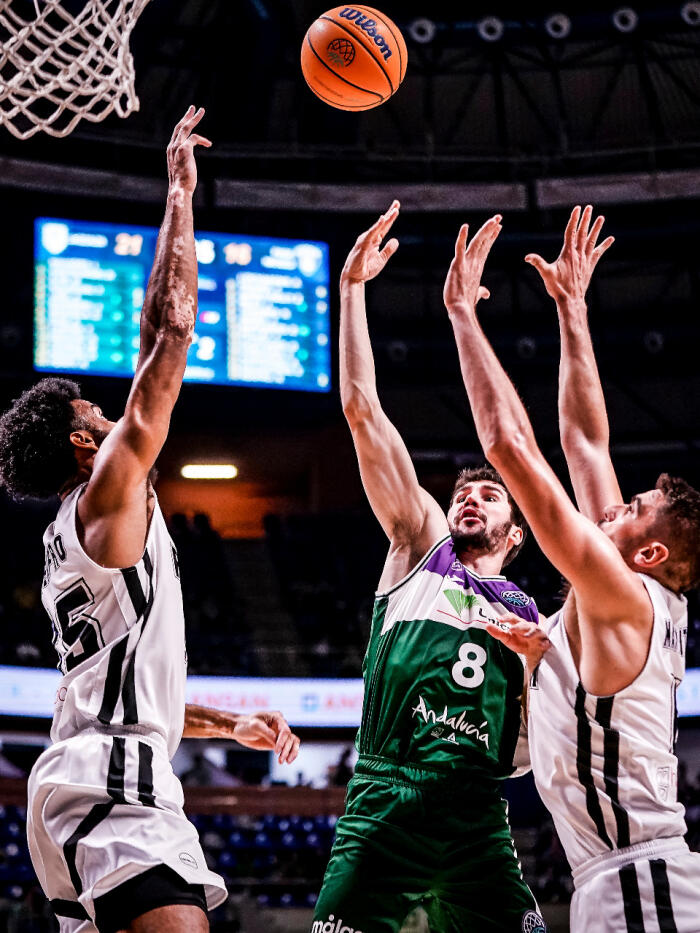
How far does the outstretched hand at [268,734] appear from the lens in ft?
12.0

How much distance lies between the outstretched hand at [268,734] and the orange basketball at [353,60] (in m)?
3.04

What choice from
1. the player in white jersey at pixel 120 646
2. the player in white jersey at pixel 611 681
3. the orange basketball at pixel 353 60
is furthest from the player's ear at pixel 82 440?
the orange basketball at pixel 353 60

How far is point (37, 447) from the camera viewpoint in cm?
343

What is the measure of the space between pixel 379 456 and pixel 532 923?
1679mm

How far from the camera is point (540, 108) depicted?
1588cm

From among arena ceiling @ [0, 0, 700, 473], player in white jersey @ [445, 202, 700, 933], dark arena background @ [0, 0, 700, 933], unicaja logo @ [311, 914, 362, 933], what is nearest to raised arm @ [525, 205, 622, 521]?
player in white jersey @ [445, 202, 700, 933]

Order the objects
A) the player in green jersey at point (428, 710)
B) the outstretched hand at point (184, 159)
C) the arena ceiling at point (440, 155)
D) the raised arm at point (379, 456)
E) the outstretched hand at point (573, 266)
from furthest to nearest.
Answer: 1. the arena ceiling at point (440, 155)
2. the raised arm at point (379, 456)
3. the outstretched hand at point (573, 266)
4. the player in green jersey at point (428, 710)
5. the outstretched hand at point (184, 159)

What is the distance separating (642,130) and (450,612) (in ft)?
44.7

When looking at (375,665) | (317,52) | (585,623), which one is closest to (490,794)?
(375,665)

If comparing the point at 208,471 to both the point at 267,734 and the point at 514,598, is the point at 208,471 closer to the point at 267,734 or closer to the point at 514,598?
the point at 514,598

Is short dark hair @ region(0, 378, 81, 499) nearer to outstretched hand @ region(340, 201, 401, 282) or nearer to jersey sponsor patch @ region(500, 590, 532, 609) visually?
outstretched hand @ region(340, 201, 401, 282)

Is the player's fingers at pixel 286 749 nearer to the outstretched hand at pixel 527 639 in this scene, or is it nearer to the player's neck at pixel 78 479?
the outstretched hand at pixel 527 639

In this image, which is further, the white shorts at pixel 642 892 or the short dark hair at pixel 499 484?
the short dark hair at pixel 499 484

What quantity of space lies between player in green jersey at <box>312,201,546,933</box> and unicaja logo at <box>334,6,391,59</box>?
4.39ft
